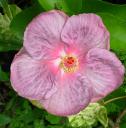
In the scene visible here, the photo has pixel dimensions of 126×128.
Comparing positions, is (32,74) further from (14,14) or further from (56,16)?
(14,14)

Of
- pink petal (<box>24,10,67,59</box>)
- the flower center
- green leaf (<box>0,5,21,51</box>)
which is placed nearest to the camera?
pink petal (<box>24,10,67,59</box>)

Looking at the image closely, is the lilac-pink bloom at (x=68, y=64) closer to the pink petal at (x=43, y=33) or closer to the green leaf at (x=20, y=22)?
the pink petal at (x=43, y=33)

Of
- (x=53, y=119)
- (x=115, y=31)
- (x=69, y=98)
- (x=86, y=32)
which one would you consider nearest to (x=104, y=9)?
(x=115, y=31)

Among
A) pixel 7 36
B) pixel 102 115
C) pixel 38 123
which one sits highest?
pixel 7 36

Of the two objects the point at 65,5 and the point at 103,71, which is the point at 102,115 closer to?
the point at 103,71

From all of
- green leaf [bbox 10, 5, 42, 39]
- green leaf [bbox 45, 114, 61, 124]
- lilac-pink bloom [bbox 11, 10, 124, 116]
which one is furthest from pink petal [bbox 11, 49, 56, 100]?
green leaf [bbox 45, 114, 61, 124]

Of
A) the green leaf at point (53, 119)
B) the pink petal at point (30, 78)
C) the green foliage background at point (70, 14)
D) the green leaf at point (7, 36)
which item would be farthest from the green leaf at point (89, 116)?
the green leaf at point (7, 36)

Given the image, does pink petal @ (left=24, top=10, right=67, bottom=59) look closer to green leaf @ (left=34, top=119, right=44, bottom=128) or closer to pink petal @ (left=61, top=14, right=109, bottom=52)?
pink petal @ (left=61, top=14, right=109, bottom=52)
